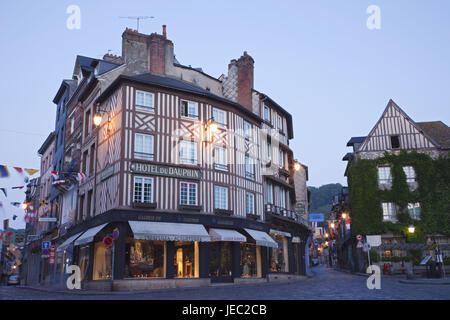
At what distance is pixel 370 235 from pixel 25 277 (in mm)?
34514

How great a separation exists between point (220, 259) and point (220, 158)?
560 centimetres

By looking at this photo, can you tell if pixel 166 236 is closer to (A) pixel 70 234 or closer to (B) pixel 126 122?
(B) pixel 126 122

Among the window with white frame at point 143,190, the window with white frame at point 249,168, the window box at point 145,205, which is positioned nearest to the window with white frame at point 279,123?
the window with white frame at point 249,168

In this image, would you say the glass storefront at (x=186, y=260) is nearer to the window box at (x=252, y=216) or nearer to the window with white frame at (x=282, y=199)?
the window box at (x=252, y=216)

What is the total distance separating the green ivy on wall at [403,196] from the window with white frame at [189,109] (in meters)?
15.8

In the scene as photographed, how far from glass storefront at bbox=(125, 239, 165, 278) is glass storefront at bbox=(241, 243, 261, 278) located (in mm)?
5434

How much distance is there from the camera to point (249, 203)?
26.9m

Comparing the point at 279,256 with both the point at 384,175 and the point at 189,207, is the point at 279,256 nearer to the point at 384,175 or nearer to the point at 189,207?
the point at 189,207

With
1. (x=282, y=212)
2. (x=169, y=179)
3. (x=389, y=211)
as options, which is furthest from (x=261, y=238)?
(x=389, y=211)

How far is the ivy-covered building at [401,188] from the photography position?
32188 mm

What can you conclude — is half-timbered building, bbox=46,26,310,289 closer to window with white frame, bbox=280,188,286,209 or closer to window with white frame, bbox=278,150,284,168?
window with white frame, bbox=280,188,286,209

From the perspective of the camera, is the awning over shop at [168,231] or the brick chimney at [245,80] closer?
the awning over shop at [168,231]
